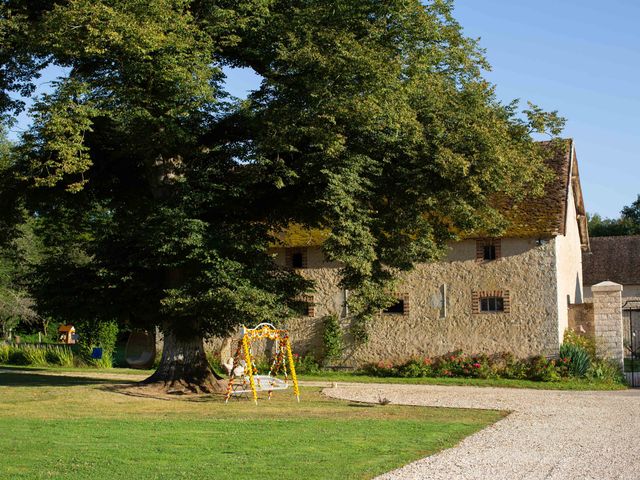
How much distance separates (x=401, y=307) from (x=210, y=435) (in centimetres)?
1668

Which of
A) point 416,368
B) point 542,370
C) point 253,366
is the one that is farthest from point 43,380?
point 542,370

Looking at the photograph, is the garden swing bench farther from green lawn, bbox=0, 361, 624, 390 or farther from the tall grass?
the tall grass

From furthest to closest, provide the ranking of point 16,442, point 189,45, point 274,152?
point 274,152, point 189,45, point 16,442

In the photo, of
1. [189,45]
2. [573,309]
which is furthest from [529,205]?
[189,45]

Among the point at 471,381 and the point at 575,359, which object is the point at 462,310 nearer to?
the point at 471,381

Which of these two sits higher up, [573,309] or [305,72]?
[305,72]

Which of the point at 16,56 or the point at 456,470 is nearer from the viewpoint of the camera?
the point at 456,470

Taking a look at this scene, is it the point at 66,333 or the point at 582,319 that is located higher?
the point at 582,319

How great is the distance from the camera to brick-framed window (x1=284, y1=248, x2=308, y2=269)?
1217 inches

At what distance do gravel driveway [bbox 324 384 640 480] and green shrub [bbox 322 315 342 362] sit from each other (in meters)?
6.75

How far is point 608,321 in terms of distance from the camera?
87.7ft

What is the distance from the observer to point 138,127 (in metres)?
19.2

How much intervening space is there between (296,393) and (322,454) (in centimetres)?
844

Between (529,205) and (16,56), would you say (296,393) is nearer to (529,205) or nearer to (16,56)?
(16,56)
